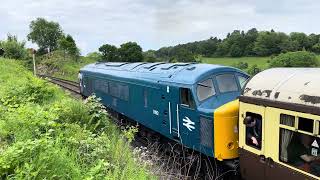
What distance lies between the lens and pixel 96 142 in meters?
8.08

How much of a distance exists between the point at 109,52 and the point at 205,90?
41.4 meters

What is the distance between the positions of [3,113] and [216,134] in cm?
503

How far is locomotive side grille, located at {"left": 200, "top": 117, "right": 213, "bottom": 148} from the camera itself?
406 inches

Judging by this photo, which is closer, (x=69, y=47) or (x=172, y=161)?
(x=172, y=161)

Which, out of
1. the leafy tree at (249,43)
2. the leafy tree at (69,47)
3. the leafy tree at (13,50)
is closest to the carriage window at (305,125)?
the leafy tree at (249,43)

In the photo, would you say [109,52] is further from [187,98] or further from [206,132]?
[206,132]

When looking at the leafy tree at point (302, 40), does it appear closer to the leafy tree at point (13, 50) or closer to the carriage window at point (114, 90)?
the carriage window at point (114, 90)

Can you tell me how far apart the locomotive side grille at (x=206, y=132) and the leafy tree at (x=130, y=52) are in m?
34.4

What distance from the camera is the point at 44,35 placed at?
76.0 metres

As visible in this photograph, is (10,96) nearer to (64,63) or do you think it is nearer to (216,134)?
(216,134)

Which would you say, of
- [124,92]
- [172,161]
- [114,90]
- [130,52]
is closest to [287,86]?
[172,161]

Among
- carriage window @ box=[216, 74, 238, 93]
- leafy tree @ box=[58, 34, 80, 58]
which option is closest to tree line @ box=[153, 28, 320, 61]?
leafy tree @ box=[58, 34, 80, 58]

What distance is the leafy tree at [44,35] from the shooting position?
75.3 m

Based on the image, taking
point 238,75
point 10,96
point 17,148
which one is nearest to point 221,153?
point 238,75
